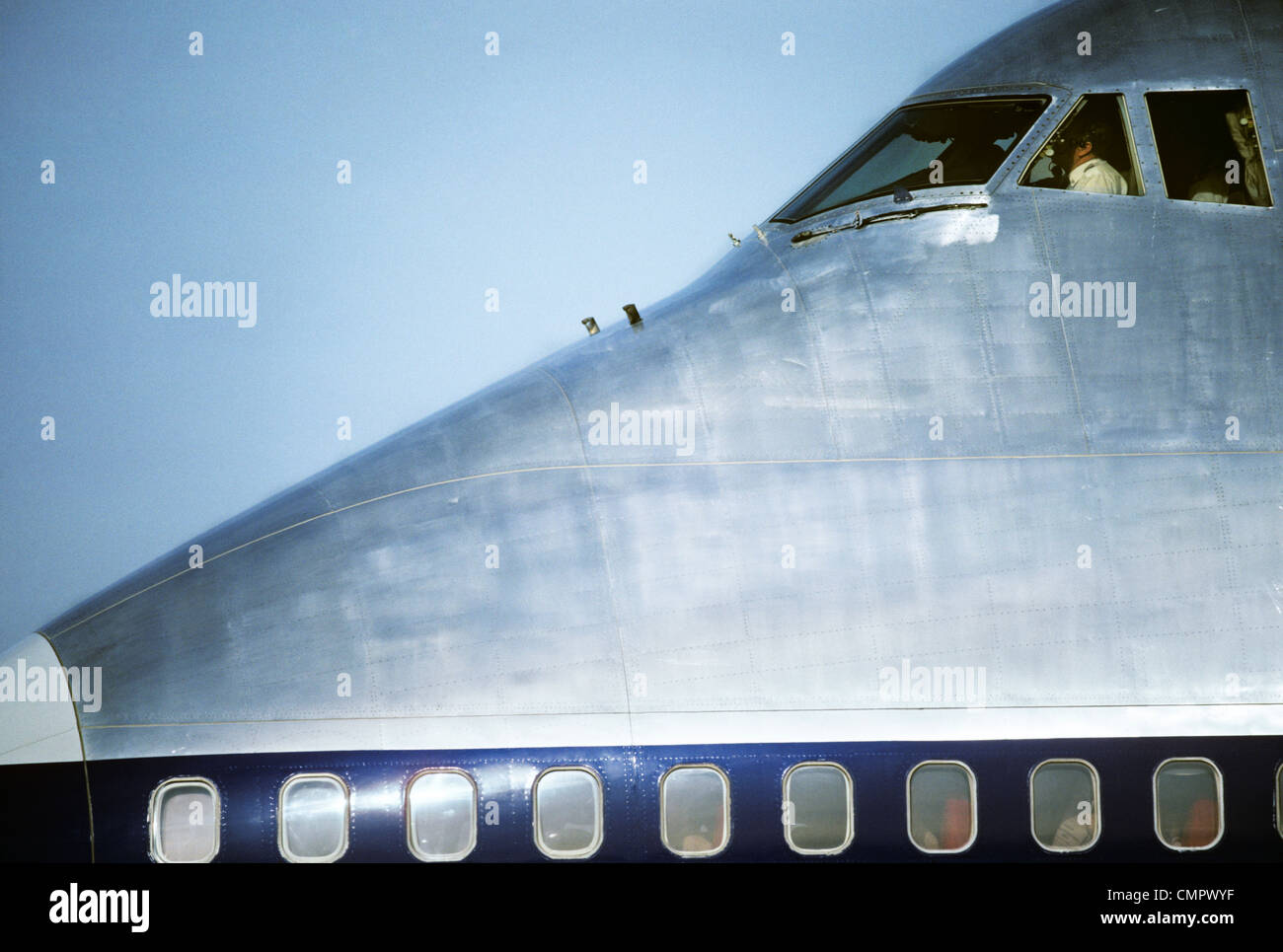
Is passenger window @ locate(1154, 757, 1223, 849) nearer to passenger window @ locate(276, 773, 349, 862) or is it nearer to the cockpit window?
the cockpit window

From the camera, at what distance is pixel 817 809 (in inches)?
288

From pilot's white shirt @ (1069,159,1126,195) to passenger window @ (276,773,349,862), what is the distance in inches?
236

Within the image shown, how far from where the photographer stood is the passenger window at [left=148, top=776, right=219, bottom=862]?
23.2ft

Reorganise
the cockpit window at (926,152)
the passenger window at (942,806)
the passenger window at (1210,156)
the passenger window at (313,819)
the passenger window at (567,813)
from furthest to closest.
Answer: the cockpit window at (926,152)
the passenger window at (1210,156)
the passenger window at (942,806)
the passenger window at (567,813)
the passenger window at (313,819)

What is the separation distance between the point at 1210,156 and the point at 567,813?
5.94 m

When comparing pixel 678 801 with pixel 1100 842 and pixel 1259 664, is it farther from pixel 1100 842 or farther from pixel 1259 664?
pixel 1259 664

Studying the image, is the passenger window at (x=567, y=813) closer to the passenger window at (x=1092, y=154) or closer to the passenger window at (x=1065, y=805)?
the passenger window at (x=1065, y=805)

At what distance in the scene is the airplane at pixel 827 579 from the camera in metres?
7.27

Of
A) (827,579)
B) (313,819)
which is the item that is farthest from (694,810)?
(313,819)

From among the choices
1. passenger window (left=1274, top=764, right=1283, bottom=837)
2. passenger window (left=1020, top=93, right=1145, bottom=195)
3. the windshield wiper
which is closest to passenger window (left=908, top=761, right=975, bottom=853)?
passenger window (left=1274, top=764, right=1283, bottom=837)

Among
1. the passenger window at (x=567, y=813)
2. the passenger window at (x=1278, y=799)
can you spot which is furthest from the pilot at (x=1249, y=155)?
the passenger window at (x=567, y=813)

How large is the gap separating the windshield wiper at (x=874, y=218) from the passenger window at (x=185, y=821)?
16.9 feet
